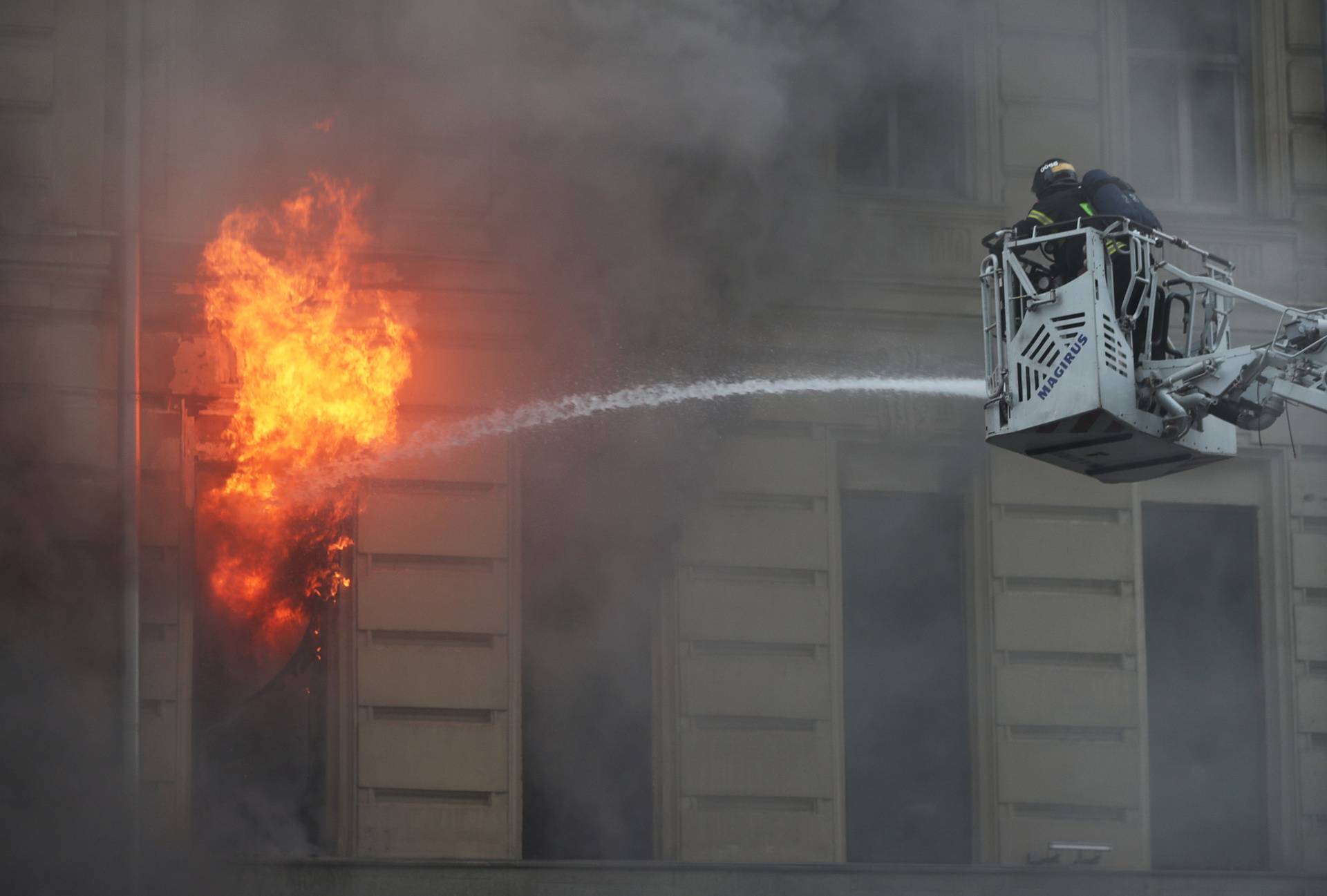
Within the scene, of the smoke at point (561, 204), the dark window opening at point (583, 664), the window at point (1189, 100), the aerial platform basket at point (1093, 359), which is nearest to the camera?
the aerial platform basket at point (1093, 359)

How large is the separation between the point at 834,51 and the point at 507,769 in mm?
4941

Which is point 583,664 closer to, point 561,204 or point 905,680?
point 905,680

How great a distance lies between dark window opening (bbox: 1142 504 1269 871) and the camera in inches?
488

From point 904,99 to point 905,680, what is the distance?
3730 millimetres

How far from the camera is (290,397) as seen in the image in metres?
11.2

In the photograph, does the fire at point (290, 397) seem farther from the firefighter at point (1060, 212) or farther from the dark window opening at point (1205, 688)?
the dark window opening at point (1205, 688)

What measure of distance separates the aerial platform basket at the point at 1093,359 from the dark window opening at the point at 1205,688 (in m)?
3.53

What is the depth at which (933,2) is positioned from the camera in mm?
12703

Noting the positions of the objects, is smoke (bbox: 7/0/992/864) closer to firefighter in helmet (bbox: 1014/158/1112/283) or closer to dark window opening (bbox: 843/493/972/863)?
dark window opening (bbox: 843/493/972/863)

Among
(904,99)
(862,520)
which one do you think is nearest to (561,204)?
(904,99)

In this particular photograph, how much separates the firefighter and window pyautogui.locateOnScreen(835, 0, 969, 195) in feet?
10.9

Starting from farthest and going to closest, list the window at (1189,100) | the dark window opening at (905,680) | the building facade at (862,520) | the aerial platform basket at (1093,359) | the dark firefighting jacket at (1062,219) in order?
the window at (1189,100) → the dark window opening at (905,680) → the building facade at (862,520) → the dark firefighting jacket at (1062,219) → the aerial platform basket at (1093,359)

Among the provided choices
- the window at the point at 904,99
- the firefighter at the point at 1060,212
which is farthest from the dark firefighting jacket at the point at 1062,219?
the window at the point at 904,99

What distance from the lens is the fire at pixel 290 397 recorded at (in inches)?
438
